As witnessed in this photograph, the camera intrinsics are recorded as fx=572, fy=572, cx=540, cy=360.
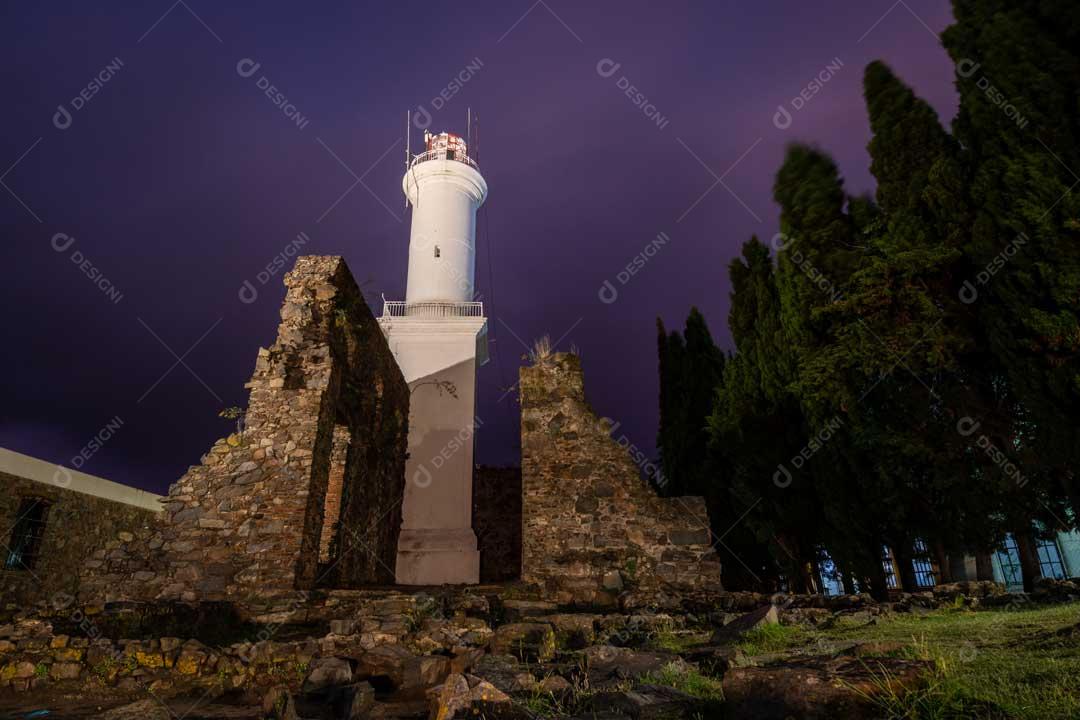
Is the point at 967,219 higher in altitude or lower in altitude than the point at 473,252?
lower

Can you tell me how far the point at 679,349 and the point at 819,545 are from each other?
6.79 meters

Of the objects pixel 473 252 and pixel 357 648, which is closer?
pixel 357 648

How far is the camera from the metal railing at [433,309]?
17906 millimetres

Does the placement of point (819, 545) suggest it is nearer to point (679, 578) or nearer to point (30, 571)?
point (679, 578)

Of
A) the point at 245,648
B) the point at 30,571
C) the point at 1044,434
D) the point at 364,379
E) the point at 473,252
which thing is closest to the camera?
the point at 245,648

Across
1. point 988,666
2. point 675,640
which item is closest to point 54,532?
point 675,640

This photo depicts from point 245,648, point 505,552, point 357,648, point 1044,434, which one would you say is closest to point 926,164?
point 1044,434

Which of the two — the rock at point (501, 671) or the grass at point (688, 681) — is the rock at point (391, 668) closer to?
the rock at point (501, 671)

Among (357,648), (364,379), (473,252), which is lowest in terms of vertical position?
(357,648)

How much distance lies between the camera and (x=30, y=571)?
43.4 ft

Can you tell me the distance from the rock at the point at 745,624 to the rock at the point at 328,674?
2.78m
